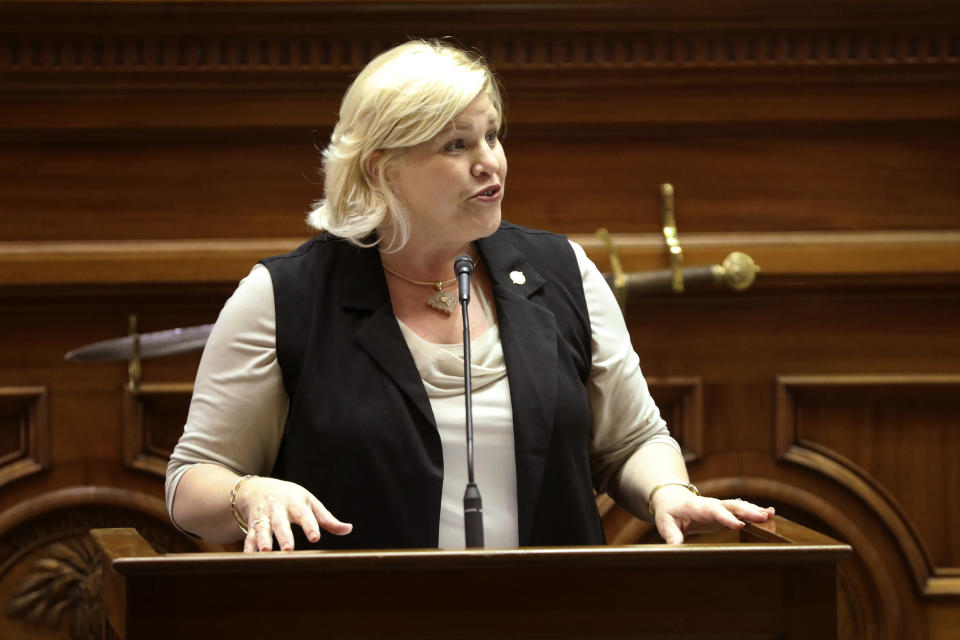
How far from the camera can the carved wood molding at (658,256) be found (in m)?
2.60

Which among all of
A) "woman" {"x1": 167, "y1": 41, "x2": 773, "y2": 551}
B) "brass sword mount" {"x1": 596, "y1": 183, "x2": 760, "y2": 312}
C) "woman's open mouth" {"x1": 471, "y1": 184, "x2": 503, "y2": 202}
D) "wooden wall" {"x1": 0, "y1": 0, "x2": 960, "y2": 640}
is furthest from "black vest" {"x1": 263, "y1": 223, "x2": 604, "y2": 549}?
"wooden wall" {"x1": 0, "y1": 0, "x2": 960, "y2": 640}

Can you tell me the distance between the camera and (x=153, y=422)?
8.66 feet

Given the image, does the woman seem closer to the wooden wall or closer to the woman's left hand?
the woman's left hand

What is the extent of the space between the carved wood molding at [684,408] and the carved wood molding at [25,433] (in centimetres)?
127

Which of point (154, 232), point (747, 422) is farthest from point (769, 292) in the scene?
point (154, 232)

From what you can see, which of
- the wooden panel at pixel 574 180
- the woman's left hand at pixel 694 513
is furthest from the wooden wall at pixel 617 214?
the woman's left hand at pixel 694 513

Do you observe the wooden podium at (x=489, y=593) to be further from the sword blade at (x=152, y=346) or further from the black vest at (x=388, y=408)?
the sword blade at (x=152, y=346)

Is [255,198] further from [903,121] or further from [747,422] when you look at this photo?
[903,121]

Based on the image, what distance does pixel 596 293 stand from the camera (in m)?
2.00

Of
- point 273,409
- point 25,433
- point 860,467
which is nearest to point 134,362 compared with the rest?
point 25,433

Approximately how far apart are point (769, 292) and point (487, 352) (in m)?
1.02

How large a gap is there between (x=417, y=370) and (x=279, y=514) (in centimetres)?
37

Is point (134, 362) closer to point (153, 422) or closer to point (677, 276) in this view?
point (153, 422)

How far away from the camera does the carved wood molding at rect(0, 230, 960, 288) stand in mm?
2602
